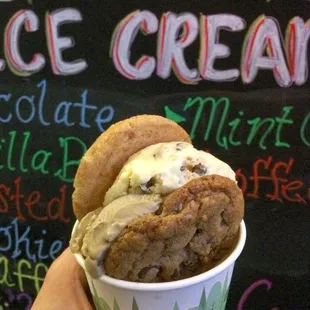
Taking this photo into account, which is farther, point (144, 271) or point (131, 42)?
point (131, 42)

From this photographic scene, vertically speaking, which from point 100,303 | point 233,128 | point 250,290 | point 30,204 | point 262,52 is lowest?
point 250,290

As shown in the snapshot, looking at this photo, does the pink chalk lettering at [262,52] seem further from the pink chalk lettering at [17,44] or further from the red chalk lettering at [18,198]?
the red chalk lettering at [18,198]

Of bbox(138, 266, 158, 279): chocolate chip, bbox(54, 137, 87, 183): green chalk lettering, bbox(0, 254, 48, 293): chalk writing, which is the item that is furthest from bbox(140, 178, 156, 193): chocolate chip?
bbox(0, 254, 48, 293): chalk writing

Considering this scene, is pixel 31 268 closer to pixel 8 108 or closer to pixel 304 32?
pixel 8 108

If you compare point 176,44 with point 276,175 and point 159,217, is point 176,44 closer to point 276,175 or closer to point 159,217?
point 276,175

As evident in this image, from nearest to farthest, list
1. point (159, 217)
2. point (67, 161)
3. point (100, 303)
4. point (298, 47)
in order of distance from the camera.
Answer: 1. point (159, 217)
2. point (100, 303)
3. point (298, 47)
4. point (67, 161)

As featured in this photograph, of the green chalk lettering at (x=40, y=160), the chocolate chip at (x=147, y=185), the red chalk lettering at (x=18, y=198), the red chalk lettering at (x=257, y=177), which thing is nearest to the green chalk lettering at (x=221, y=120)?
the red chalk lettering at (x=257, y=177)

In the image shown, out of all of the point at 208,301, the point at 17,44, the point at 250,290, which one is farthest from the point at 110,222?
the point at 250,290
